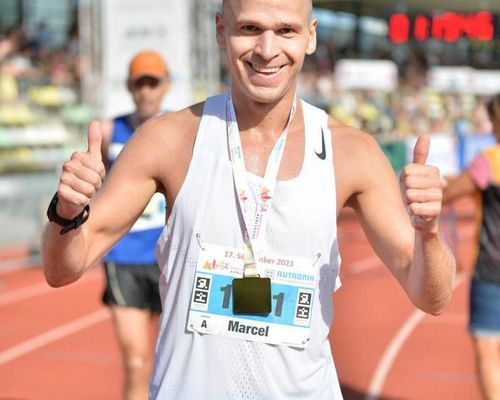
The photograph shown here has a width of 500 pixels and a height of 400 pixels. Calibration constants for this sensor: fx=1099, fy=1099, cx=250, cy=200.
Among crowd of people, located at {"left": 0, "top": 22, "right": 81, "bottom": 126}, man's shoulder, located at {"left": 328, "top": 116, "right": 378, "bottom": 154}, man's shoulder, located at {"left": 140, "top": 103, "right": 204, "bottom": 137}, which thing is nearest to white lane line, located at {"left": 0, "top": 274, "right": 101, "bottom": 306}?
crowd of people, located at {"left": 0, "top": 22, "right": 81, "bottom": 126}

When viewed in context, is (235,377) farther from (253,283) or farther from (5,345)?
(5,345)

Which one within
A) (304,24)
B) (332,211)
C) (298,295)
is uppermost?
(304,24)

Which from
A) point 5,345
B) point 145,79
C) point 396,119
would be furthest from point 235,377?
point 396,119

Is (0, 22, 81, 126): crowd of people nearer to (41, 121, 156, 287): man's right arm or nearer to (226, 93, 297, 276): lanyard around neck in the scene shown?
(41, 121, 156, 287): man's right arm

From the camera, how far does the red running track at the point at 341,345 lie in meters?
7.80

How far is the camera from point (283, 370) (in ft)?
9.18

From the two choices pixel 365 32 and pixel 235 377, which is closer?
pixel 235 377

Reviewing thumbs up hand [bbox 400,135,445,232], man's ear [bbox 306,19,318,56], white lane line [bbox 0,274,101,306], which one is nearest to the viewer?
thumbs up hand [bbox 400,135,445,232]

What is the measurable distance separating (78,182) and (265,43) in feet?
1.91

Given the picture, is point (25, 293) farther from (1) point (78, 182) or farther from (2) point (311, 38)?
(1) point (78, 182)

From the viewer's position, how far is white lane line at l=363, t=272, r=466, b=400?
25.4 feet

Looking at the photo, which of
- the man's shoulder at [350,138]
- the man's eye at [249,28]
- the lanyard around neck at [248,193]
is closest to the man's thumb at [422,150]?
the man's shoulder at [350,138]

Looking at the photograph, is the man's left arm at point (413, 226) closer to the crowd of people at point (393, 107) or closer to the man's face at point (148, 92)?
the man's face at point (148, 92)

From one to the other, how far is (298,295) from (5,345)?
6849 millimetres
